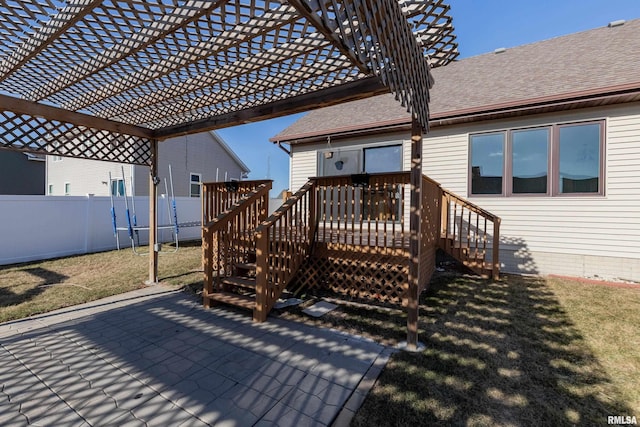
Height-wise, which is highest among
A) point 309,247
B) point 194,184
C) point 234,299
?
point 194,184

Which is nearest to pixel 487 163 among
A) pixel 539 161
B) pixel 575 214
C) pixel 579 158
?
pixel 539 161

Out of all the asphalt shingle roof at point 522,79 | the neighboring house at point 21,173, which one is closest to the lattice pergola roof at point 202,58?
the asphalt shingle roof at point 522,79

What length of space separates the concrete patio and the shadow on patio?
274mm

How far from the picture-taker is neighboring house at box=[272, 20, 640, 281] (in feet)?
17.2

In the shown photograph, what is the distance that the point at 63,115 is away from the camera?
13.0 ft

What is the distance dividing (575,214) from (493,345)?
4274 mm

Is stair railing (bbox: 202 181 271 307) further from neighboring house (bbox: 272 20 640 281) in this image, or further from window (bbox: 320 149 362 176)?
neighboring house (bbox: 272 20 640 281)

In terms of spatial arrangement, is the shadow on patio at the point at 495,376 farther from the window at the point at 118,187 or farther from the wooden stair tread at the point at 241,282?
the window at the point at 118,187

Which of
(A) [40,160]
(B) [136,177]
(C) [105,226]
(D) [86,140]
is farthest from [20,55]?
(A) [40,160]

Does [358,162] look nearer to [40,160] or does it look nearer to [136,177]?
[136,177]

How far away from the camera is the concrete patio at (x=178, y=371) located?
202cm

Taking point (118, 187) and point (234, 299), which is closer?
point (234, 299)

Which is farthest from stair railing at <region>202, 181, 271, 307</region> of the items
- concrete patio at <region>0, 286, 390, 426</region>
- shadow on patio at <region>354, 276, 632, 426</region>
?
shadow on patio at <region>354, 276, 632, 426</region>

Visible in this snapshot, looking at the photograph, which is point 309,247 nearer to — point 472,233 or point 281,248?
point 281,248
